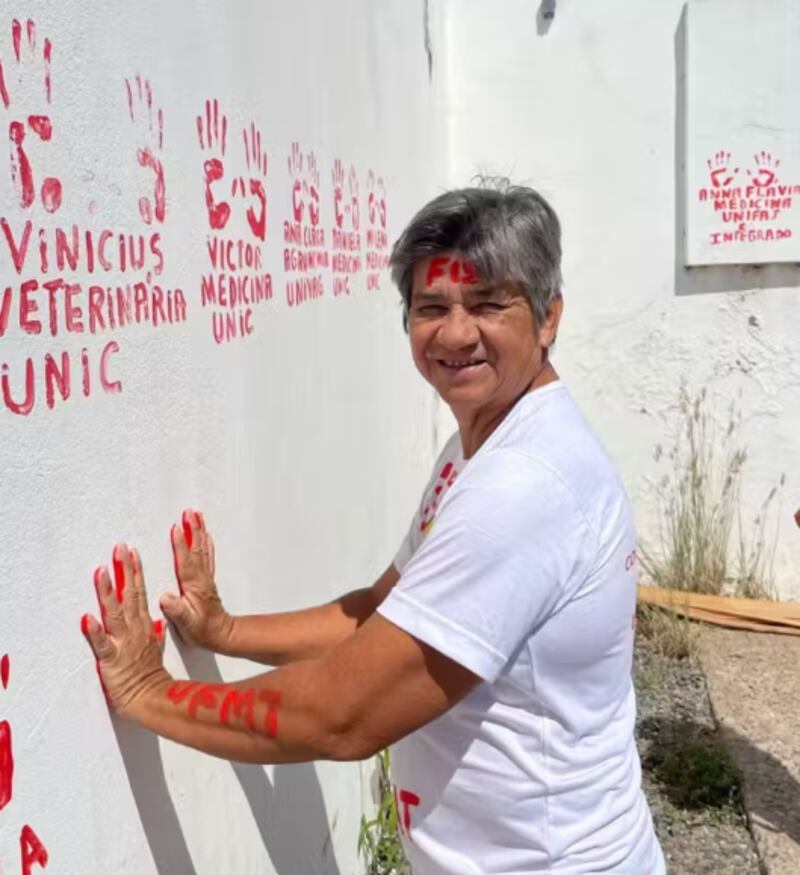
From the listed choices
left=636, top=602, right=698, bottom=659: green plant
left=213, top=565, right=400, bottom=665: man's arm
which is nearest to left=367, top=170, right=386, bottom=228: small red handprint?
left=213, top=565, right=400, bottom=665: man's arm

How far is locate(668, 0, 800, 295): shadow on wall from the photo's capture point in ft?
17.9

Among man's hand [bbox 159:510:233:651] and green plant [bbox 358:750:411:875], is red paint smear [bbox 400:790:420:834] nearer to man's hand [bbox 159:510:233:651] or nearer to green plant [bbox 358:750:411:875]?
man's hand [bbox 159:510:233:651]

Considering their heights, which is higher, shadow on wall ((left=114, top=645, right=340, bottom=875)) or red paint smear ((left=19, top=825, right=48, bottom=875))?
red paint smear ((left=19, top=825, right=48, bottom=875))

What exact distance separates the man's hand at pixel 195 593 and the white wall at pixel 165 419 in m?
0.04

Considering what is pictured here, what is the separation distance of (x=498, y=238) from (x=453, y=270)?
0.29ft

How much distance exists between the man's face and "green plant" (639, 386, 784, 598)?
4195 mm

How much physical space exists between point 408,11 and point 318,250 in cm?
210

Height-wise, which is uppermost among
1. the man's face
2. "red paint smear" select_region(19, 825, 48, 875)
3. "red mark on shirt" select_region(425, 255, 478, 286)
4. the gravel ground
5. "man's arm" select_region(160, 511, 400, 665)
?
"red mark on shirt" select_region(425, 255, 478, 286)

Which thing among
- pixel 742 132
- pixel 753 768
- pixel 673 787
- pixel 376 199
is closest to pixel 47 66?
pixel 376 199

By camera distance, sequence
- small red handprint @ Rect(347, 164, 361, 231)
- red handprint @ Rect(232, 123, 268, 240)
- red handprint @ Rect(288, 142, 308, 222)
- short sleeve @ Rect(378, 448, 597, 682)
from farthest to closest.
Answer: small red handprint @ Rect(347, 164, 361, 231), red handprint @ Rect(288, 142, 308, 222), red handprint @ Rect(232, 123, 268, 240), short sleeve @ Rect(378, 448, 597, 682)

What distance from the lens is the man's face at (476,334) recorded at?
1.67 meters

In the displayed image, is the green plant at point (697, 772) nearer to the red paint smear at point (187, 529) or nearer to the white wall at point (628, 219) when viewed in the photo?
the white wall at point (628, 219)

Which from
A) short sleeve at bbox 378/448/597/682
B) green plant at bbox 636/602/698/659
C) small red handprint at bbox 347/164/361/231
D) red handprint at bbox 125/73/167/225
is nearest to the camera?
short sleeve at bbox 378/448/597/682

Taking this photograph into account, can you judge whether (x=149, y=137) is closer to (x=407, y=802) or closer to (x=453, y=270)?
(x=453, y=270)
